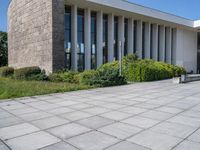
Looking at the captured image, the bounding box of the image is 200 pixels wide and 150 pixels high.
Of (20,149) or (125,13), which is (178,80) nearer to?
(125,13)

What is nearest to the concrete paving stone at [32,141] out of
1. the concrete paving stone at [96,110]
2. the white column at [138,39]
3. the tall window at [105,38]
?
the concrete paving stone at [96,110]

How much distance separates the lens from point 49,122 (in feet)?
16.3

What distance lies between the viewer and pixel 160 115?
18.3 feet

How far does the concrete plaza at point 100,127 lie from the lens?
3641mm

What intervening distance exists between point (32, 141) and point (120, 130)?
174 centimetres

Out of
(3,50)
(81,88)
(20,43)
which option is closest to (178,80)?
(81,88)

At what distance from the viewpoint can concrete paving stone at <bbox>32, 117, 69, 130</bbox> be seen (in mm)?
4656

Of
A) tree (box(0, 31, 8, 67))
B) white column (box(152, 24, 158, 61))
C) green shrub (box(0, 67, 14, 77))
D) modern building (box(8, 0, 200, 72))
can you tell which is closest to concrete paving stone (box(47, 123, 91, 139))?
modern building (box(8, 0, 200, 72))

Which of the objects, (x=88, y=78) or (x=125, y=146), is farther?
(x=88, y=78)

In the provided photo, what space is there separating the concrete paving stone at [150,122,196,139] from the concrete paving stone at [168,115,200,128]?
0.82 feet

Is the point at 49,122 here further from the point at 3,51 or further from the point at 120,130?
the point at 3,51

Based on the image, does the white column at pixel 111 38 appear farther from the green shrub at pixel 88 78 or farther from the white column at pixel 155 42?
the green shrub at pixel 88 78

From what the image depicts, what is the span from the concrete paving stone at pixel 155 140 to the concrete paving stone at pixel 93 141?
429 mm

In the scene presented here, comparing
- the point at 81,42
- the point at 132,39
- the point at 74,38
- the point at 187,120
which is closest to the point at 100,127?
the point at 187,120
